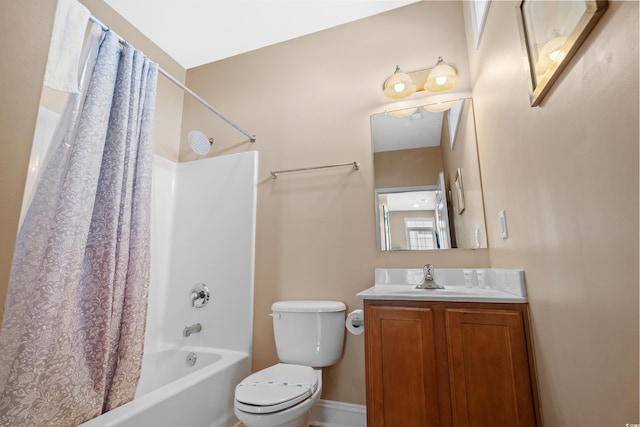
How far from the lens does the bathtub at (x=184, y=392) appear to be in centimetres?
120

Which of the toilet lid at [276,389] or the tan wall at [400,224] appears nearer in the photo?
the toilet lid at [276,389]

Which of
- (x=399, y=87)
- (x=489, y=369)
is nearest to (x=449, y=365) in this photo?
(x=489, y=369)

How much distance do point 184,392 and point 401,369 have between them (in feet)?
3.44

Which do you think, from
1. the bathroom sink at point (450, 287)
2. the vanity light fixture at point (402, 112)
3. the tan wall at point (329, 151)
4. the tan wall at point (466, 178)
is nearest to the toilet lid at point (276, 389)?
the tan wall at point (329, 151)

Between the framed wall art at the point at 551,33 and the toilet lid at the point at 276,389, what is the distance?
1.48 meters

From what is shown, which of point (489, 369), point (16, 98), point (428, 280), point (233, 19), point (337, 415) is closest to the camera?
point (16, 98)

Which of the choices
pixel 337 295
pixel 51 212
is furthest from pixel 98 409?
pixel 337 295

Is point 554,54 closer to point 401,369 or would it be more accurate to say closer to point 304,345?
point 401,369

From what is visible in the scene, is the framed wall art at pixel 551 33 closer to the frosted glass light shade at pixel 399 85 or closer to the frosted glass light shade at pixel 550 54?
the frosted glass light shade at pixel 550 54

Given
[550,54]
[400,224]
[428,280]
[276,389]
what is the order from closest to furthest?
[550,54], [276,389], [428,280], [400,224]

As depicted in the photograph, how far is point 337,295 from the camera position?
1.92m

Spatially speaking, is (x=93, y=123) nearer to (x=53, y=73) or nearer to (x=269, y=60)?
(x=53, y=73)

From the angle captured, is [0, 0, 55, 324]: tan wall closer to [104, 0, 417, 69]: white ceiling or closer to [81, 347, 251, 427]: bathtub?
[81, 347, 251, 427]: bathtub

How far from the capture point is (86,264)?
3.84 feet
